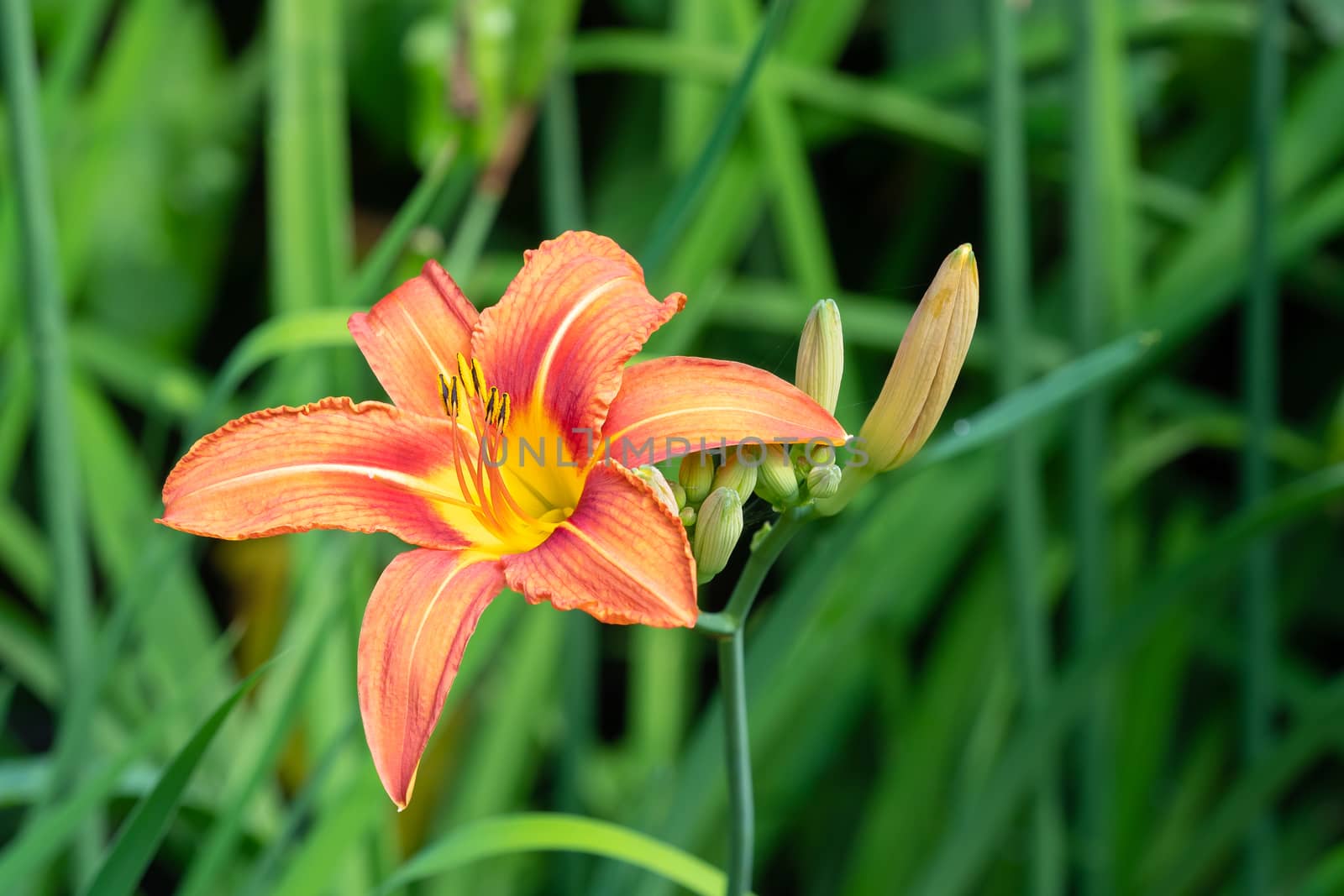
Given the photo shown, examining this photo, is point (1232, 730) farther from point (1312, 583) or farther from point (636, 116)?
point (636, 116)

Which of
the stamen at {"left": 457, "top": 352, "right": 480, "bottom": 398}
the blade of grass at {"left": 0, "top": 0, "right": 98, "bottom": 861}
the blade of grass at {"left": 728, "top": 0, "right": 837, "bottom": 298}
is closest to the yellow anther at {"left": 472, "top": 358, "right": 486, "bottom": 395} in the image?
the stamen at {"left": 457, "top": 352, "right": 480, "bottom": 398}

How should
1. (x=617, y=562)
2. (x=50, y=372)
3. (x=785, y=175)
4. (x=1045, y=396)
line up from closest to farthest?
(x=617, y=562)
(x=1045, y=396)
(x=50, y=372)
(x=785, y=175)

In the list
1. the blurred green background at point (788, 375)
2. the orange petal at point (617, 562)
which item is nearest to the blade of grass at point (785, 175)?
the blurred green background at point (788, 375)

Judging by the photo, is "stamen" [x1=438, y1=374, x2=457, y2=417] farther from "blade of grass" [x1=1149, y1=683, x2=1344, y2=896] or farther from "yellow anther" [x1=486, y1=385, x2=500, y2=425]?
"blade of grass" [x1=1149, y1=683, x2=1344, y2=896]

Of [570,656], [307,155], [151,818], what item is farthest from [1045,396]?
[307,155]

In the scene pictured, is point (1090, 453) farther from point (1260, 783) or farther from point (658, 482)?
point (658, 482)

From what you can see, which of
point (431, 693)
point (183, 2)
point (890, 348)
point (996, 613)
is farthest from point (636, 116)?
point (431, 693)
